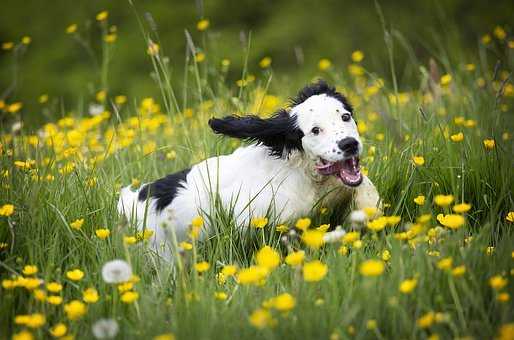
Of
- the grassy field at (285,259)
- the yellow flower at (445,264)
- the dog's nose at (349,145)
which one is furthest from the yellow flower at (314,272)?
the dog's nose at (349,145)

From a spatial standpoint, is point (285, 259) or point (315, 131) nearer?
point (285, 259)

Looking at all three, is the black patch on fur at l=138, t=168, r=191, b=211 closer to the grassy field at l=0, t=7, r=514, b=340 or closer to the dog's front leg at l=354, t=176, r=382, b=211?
the grassy field at l=0, t=7, r=514, b=340

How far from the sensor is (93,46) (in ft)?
34.6

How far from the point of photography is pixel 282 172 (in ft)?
9.78

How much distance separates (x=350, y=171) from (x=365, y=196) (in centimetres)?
16

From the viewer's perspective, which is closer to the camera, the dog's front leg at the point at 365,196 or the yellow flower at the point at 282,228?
the yellow flower at the point at 282,228

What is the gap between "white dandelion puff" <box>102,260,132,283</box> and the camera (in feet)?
7.20

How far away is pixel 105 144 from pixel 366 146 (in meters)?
1.56

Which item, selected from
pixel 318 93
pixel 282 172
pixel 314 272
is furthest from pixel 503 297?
pixel 318 93

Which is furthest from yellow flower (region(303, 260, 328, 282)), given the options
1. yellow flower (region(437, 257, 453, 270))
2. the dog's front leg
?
the dog's front leg

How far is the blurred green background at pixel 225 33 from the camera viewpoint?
939cm

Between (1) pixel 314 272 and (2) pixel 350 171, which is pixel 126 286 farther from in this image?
(2) pixel 350 171

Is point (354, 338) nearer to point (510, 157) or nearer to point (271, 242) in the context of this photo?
point (271, 242)

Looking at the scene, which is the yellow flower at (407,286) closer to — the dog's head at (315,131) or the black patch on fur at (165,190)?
the dog's head at (315,131)
